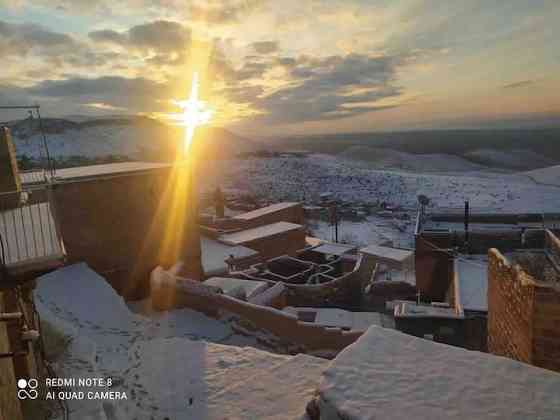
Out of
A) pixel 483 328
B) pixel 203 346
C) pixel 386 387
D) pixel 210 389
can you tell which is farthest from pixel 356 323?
pixel 386 387

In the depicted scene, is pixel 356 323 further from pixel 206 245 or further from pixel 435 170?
pixel 435 170

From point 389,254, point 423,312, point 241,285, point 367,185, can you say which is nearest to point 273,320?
point 241,285

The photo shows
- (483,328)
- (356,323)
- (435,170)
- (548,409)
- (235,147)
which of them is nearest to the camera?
(548,409)

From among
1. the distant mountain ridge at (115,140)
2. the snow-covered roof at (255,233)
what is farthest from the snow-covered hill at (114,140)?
the snow-covered roof at (255,233)

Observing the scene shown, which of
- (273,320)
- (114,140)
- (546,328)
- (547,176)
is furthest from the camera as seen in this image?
(114,140)

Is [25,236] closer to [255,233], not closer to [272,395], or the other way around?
[272,395]

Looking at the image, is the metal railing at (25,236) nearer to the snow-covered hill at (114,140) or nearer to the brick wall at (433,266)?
the brick wall at (433,266)
